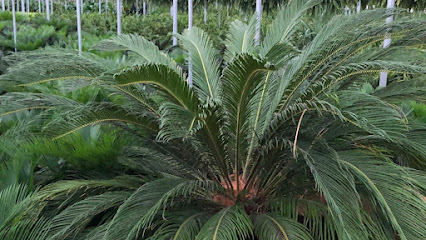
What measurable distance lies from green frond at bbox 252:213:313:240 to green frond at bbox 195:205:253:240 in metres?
0.08

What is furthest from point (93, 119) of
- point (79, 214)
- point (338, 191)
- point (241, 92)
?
point (338, 191)

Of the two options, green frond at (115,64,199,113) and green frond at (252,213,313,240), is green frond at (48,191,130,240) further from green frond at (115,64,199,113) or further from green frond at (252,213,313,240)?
green frond at (252,213,313,240)

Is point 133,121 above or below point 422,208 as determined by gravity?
above

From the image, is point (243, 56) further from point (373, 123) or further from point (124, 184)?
point (124, 184)

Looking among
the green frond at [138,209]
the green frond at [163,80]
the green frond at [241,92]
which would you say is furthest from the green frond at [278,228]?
the green frond at [163,80]

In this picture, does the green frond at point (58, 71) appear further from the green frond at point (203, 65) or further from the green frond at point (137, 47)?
the green frond at point (203, 65)

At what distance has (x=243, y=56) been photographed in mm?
2348

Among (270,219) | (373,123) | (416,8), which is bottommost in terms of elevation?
(270,219)

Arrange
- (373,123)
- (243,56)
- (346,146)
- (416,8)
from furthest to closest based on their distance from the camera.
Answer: (416,8)
(346,146)
(373,123)
(243,56)

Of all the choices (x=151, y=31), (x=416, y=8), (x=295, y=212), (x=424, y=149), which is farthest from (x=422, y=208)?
(x=151, y=31)

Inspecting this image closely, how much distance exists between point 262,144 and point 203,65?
1004mm

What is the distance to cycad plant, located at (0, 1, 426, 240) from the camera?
245 cm

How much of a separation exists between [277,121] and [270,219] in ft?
2.10

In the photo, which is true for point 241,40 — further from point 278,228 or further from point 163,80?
point 278,228
